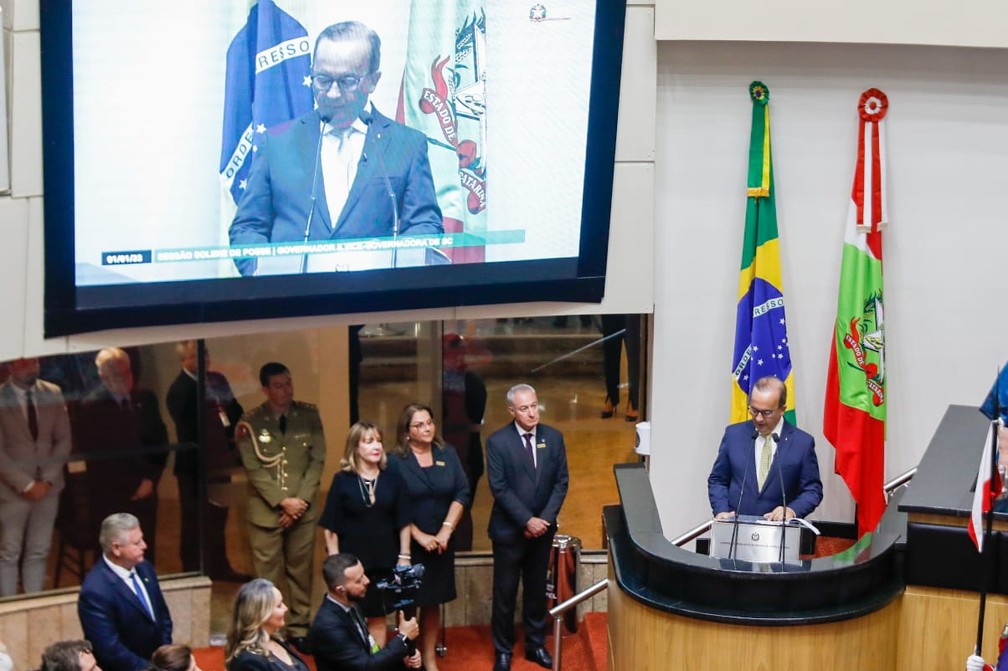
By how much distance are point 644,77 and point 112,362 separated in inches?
113

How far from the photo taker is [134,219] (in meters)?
5.32

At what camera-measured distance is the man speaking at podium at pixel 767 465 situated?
5.55 m

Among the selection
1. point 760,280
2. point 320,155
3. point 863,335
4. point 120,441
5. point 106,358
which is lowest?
point 120,441

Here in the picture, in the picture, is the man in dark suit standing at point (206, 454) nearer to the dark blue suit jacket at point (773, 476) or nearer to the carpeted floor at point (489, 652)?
the carpeted floor at point (489, 652)

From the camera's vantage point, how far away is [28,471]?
6.71 metres

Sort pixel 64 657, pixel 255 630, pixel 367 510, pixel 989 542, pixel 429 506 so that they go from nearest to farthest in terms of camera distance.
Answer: pixel 989 542 < pixel 64 657 < pixel 255 630 < pixel 367 510 < pixel 429 506

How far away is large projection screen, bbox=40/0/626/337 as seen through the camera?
A: 5.20 metres

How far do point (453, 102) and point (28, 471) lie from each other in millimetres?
2702

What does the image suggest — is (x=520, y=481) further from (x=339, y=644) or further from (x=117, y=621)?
(x=117, y=621)

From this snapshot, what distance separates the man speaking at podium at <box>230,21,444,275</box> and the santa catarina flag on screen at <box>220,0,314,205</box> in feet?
0.12

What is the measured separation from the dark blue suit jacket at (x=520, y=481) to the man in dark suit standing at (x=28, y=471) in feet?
6.83

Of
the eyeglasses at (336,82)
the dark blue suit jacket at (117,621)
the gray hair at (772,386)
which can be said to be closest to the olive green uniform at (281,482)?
the dark blue suit jacket at (117,621)

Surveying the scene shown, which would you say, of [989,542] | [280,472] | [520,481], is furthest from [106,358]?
[989,542]

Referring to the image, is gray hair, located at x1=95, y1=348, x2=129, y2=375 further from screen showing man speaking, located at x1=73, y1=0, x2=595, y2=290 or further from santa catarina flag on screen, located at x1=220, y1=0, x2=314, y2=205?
santa catarina flag on screen, located at x1=220, y1=0, x2=314, y2=205
